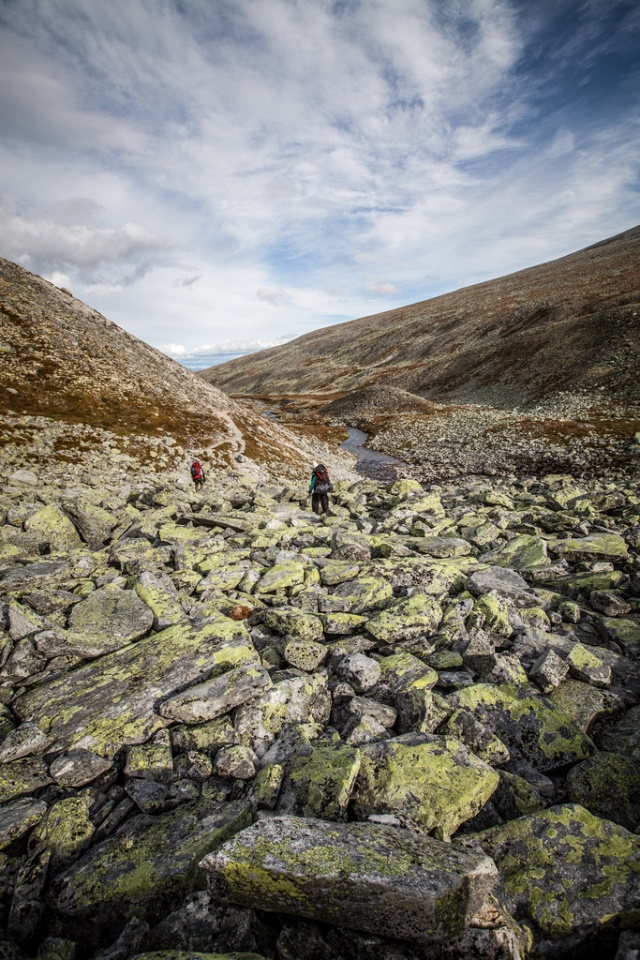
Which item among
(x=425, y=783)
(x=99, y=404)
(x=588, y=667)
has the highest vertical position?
(x=99, y=404)

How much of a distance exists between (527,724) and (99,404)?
4826 centimetres

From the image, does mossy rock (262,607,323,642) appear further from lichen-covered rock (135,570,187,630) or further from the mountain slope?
the mountain slope

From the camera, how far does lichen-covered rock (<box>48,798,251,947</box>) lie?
4.20 m

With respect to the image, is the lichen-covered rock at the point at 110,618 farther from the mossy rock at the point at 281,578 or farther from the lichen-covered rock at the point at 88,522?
the lichen-covered rock at the point at 88,522

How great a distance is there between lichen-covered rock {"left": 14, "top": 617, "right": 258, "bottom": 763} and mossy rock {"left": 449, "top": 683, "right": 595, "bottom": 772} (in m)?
4.21

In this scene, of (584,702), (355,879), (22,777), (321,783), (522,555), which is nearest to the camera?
(355,879)

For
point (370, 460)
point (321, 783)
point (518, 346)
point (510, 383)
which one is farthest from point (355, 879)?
point (518, 346)

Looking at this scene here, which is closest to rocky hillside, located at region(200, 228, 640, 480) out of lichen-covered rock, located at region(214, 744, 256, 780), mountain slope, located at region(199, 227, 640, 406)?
mountain slope, located at region(199, 227, 640, 406)

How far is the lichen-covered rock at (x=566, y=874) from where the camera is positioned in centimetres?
400

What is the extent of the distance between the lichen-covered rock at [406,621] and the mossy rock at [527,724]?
187cm

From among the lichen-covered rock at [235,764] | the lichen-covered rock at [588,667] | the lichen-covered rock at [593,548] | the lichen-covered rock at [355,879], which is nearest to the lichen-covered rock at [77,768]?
the lichen-covered rock at [235,764]

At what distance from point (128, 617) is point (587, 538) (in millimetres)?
14548

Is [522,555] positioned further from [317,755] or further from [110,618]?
[110,618]

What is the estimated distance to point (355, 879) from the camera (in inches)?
147
